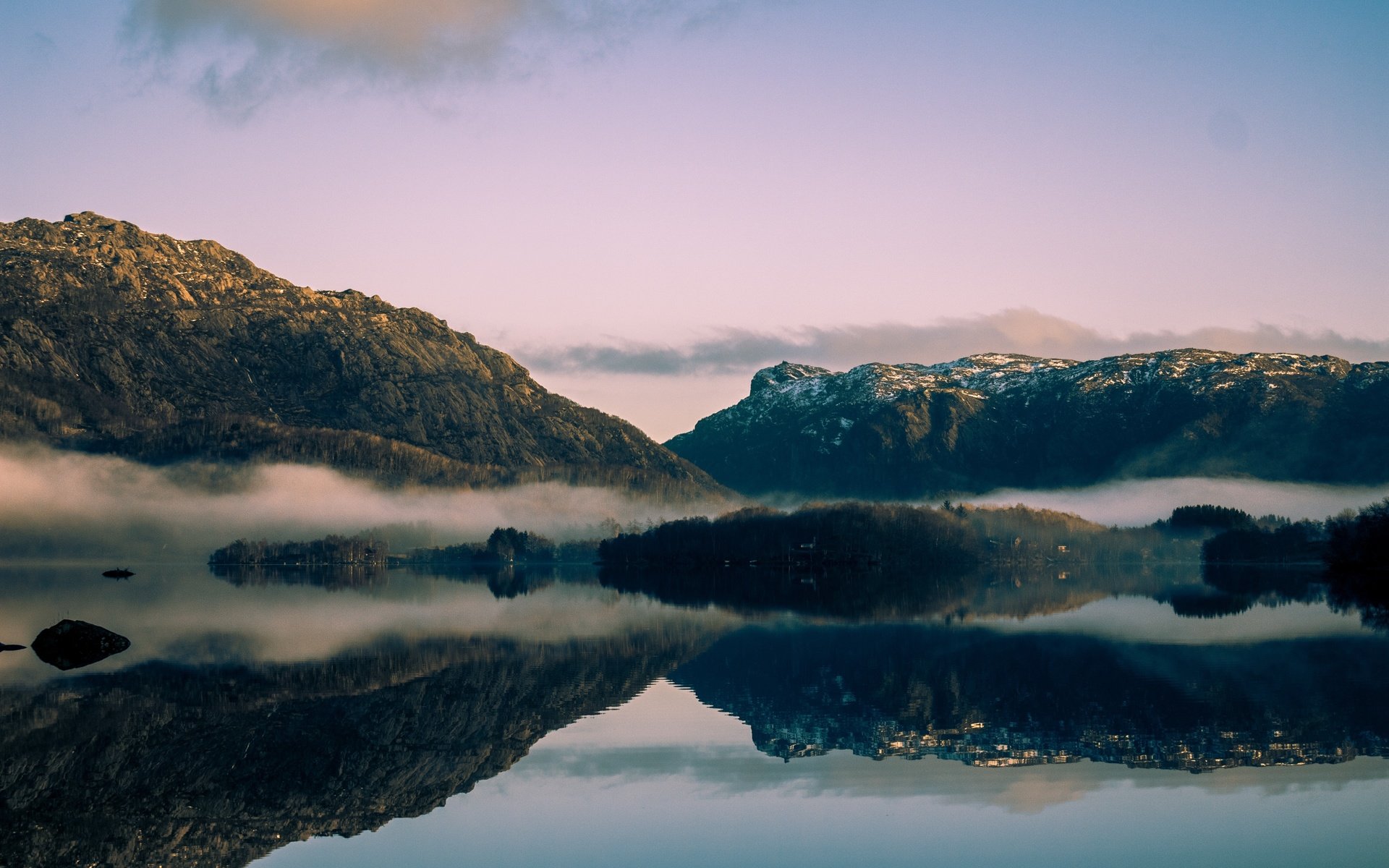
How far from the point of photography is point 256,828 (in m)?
25.9

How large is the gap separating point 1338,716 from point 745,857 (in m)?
23.2

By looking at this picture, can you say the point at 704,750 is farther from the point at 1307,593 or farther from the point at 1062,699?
the point at 1307,593

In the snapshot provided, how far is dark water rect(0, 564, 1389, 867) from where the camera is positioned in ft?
80.2

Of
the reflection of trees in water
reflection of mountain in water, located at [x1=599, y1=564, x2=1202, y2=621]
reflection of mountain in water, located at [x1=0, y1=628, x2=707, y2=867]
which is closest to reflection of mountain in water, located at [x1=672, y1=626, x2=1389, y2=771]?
reflection of mountain in water, located at [x1=0, y1=628, x2=707, y2=867]

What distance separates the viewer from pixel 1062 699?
41438 millimetres

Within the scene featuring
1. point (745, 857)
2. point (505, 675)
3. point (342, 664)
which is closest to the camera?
point (745, 857)

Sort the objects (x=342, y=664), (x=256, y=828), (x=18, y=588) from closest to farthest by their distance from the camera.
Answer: (x=256, y=828) < (x=342, y=664) < (x=18, y=588)

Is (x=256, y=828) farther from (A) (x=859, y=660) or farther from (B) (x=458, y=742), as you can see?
(A) (x=859, y=660)

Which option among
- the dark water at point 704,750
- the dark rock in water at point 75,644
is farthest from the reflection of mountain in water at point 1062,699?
the dark rock in water at point 75,644

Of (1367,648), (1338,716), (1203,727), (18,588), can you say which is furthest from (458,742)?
(18,588)

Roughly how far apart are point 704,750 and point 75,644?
3722 centimetres

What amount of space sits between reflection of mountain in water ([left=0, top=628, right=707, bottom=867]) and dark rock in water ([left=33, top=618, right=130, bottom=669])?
15.8 feet

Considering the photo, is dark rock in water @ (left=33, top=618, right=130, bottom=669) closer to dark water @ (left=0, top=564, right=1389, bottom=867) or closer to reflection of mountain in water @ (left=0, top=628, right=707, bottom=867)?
dark water @ (left=0, top=564, right=1389, bottom=867)

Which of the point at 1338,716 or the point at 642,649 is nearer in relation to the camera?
the point at 1338,716
